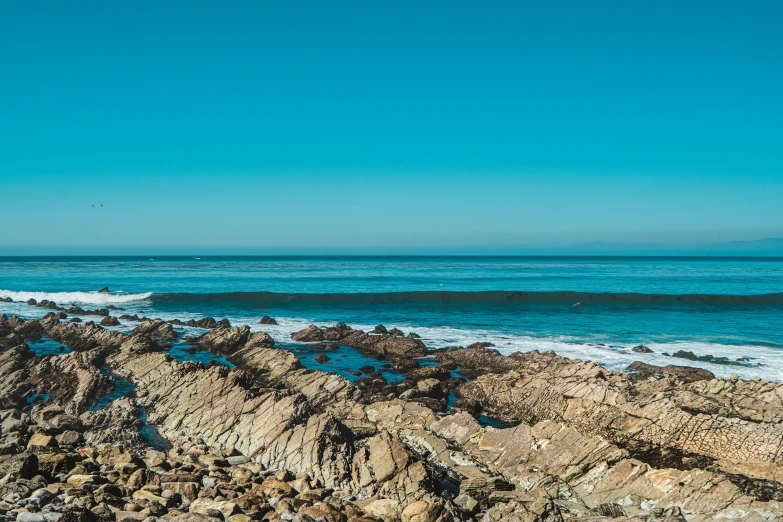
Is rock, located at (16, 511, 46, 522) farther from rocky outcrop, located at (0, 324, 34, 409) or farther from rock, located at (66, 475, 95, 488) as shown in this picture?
rocky outcrop, located at (0, 324, 34, 409)

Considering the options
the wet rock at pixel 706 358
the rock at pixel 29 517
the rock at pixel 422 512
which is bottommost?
the wet rock at pixel 706 358

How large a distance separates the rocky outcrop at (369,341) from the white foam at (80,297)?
25478mm

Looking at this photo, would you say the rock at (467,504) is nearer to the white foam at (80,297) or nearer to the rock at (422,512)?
the rock at (422,512)

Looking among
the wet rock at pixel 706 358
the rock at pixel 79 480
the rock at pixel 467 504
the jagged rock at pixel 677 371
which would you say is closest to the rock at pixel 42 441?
the rock at pixel 79 480

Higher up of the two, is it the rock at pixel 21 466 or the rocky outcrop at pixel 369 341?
the rock at pixel 21 466

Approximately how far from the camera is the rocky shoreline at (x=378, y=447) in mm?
8758

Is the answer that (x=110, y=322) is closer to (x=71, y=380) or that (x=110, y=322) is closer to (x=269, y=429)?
(x=71, y=380)

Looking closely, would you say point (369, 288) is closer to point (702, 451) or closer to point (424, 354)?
point (424, 354)

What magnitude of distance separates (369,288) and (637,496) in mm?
46532

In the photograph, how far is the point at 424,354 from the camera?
75.0 feet

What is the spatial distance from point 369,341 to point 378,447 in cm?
1395

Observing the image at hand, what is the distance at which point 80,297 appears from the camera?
46.6 m

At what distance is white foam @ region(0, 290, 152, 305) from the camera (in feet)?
148

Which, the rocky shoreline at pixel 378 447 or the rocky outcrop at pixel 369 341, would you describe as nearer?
the rocky shoreline at pixel 378 447
